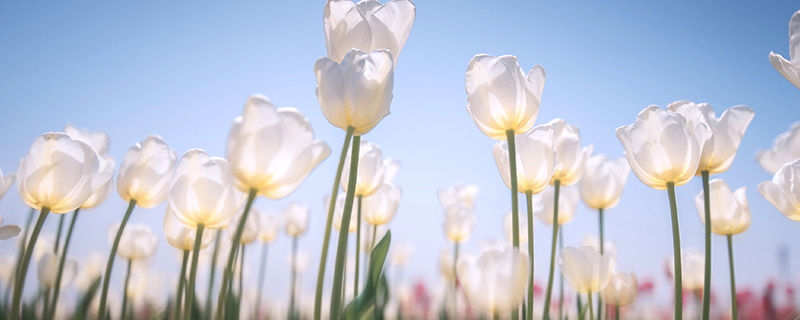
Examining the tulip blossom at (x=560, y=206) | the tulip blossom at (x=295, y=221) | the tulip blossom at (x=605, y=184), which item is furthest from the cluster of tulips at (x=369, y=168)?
the tulip blossom at (x=295, y=221)

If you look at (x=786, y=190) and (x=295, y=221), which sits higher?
(x=786, y=190)

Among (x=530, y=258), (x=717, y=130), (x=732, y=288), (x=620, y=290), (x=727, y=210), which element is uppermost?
(x=717, y=130)

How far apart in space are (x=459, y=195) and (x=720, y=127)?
1.93 meters

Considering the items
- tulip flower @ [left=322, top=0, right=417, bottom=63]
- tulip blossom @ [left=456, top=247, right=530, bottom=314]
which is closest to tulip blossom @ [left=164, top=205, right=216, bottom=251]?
tulip flower @ [left=322, top=0, right=417, bottom=63]

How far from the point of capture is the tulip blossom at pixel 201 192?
1.25m

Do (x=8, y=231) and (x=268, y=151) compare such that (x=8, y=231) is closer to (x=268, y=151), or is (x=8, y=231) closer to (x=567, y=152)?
(x=268, y=151)

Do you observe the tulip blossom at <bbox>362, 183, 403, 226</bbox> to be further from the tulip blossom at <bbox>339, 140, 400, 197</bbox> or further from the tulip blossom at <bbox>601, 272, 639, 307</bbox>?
the tulip blossom at <bbox>601, 272, 639, 307</bbox>

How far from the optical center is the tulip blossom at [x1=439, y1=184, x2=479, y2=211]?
10.5ft

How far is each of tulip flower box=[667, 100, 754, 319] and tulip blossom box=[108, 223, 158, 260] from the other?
2232 mm

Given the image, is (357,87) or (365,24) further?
(365,24)

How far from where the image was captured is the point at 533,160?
1444 mm

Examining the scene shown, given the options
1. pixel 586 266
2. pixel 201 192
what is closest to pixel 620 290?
pixel 586 266

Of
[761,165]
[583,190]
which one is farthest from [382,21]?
[761,165]

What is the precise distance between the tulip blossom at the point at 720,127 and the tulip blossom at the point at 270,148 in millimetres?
1001
